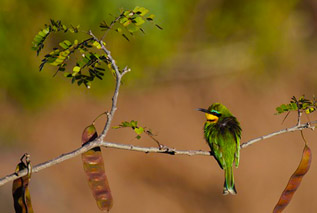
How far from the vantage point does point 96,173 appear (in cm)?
134

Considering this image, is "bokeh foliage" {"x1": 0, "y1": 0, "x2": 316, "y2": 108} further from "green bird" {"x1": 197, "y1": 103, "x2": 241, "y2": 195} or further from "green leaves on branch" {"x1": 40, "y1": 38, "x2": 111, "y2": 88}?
"green leaves on branch" {"x1": 40, "y1": 38, "x2": 111, "y2": 88}

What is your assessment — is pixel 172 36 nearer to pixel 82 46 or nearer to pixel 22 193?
pixel 82 46

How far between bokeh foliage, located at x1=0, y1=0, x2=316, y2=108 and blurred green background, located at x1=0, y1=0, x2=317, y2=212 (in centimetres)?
1

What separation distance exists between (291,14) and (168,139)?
201 centimetres

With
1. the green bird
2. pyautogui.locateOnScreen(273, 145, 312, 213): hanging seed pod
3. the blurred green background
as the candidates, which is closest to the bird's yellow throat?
the green bird

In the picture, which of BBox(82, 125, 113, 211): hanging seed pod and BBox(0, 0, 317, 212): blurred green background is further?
BBox(0, 0, 317, 212): blurred green background

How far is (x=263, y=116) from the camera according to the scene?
5215mm

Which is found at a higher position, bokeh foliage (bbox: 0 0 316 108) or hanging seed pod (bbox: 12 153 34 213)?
bokeh foliage (bbox: 0 0 316 108)

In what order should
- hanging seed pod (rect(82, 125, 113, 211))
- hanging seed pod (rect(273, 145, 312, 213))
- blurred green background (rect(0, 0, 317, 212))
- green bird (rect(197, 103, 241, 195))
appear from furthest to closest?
blurred green background (rect(0, 0, 317, 212))
green bird (rect(197, 103, 241, 195))
hanging seed pod (rect(273, 145, 312, 213))
hanging seed pod (rect(82, 125, 113, 211))

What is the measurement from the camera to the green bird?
6.16ft

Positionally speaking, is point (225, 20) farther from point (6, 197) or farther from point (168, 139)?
point (6, 197)

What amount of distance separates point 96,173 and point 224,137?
26.6 inches

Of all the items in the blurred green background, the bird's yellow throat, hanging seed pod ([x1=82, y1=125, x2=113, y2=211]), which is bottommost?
hanging seed pod ([x1=82, y1=125, x2=113, y2=211])

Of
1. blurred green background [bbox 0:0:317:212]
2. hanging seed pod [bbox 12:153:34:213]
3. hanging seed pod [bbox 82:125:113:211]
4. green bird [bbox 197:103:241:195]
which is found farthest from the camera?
blurred green background [bbox 0:0:317:212]
